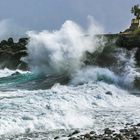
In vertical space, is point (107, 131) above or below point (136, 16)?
below

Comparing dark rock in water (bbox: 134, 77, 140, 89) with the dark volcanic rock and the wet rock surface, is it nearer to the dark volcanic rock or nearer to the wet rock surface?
the wet rock surface

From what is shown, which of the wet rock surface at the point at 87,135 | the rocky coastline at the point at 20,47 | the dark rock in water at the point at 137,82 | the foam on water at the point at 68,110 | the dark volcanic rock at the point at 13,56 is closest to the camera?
the wet rock surface at the point at 87,135

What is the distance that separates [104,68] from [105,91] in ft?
20.2

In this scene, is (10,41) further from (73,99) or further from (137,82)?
(73,99)

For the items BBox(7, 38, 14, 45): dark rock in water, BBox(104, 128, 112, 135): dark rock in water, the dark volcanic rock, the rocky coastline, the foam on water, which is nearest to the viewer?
BBox(104, 128, 112, 135): dark rock in water

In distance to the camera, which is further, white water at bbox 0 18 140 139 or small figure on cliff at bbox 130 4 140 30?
small figure on cliff at bbox 130 4 140 30

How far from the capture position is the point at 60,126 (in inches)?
782

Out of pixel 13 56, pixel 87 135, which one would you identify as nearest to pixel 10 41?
pixel 13 56

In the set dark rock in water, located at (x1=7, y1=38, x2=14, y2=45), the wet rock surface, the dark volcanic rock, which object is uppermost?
dark rock in water, located at (x1=7, y1=38, x2=14, y2=45)

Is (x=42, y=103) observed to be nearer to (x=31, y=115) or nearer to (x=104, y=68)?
(x=31, y=115)

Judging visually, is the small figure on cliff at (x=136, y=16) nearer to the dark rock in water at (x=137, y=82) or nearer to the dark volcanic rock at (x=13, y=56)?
the dark volcanic rock at (x=13, y=56)

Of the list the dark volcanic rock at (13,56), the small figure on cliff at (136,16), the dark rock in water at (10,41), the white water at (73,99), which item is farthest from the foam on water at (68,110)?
the dark rock in water at (10,41)

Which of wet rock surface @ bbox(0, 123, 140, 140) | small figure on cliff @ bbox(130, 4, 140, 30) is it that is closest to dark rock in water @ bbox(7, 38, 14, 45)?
small figure on cliff @ bbox(130, 4, 140, 30)

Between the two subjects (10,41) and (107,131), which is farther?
(10,41)
